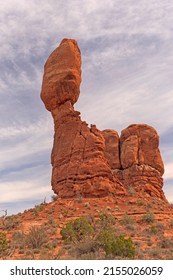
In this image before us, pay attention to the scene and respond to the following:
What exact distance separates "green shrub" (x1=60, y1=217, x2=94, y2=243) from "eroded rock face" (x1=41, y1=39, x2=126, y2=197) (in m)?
10.9

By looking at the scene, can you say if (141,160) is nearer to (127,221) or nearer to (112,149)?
A: (112,149)

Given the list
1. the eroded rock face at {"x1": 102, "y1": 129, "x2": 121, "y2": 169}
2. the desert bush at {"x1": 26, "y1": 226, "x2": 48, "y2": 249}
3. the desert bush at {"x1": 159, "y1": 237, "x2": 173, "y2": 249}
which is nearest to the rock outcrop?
the desert bush at {"x1": 26, "y1": 226, "x2": 48, "y2": 249}

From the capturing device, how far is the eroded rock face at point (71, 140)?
32.8 meters

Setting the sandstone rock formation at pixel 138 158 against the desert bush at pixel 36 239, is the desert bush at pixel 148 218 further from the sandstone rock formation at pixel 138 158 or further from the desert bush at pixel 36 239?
the sandstone rock formation at pixel 138 158

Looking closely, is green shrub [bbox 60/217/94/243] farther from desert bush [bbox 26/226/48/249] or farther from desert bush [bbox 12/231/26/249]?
desert bush [bbox 12/231/26/249]

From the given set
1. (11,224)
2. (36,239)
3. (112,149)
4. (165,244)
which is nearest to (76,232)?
(36,239)

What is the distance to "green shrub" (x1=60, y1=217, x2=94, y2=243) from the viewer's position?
19.8m

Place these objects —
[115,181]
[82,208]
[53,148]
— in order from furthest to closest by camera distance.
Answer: [53,148] < [115,181] < [82,208]

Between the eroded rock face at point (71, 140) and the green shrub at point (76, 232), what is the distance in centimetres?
1093

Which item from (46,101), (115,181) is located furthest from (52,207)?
(46,101)

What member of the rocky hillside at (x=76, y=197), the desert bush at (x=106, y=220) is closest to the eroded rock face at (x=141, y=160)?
the rocky hillside at (x=76, y=197)

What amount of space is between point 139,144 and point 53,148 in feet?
57.3

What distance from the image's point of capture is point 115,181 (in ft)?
113
